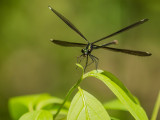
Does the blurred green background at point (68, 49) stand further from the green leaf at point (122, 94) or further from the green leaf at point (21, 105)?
the green leaf at point (122, 94)

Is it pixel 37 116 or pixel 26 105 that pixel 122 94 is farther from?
pixel 26 105

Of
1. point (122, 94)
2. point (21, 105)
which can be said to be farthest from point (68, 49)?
point (122, 94)

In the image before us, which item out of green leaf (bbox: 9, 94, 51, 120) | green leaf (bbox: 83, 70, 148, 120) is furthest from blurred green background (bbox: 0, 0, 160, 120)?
green leaf (bbox: 83, 70, 148, 120)

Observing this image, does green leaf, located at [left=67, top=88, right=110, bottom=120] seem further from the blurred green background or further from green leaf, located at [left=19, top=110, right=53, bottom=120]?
the blurred green background

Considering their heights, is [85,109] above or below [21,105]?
above

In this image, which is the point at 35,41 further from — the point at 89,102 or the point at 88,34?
the point at 89,102
